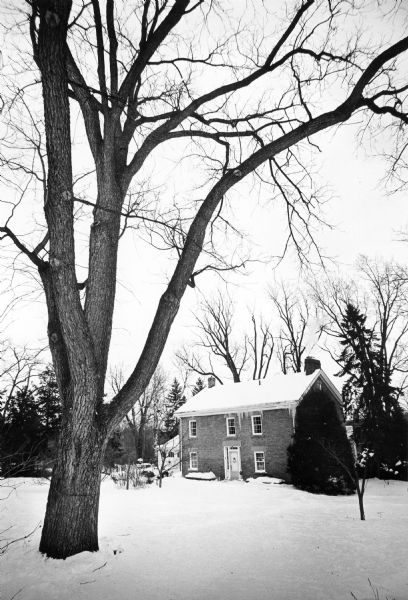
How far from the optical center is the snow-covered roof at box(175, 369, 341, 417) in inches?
961

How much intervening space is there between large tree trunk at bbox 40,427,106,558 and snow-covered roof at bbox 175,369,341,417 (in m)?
20.5

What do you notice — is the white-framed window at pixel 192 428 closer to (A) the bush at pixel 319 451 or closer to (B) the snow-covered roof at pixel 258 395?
(B) the snow-covered roof at pixel 258 395

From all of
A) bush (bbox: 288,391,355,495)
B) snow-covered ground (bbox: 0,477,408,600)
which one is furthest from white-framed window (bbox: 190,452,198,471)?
snow-covered ground (bbox: 0,477,408,600)

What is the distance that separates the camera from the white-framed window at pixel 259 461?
24.2 m

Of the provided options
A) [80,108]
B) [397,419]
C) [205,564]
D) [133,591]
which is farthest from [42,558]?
[397,419]

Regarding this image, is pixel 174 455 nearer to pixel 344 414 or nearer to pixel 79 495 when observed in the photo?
pixel 344 414

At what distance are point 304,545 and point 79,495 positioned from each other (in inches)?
154

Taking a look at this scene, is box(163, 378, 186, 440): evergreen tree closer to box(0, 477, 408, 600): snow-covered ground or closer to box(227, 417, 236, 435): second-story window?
box(227, 417, 236, 435): second-story window

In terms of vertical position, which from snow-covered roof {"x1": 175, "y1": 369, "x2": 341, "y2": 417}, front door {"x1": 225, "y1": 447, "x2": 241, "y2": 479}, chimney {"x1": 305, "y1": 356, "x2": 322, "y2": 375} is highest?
chimney {"x1": 305, "y1": 356, "x2": 322, "y2": 375}

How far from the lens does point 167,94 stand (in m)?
6.59

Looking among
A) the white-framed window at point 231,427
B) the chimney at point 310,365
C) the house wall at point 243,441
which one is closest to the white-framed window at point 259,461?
the house wall at point 243,441

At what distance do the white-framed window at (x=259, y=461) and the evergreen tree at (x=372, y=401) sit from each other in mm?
6262

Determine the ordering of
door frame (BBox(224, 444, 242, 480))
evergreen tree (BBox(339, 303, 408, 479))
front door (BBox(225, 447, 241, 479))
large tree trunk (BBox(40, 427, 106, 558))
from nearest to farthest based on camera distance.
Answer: large tree trunk (BBox(40, 427, 106, 558)), evergreen tree (BBox(339, 303, 408, 479)), front door (BBox(225, 447, 241, 479)), door frame (BBox(224, 444, 242, 480))

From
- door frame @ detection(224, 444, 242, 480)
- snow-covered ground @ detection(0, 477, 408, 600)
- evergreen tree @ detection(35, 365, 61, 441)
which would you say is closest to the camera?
snow-covered ground @ detection(0, 477, 408, 600)
